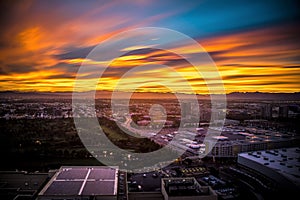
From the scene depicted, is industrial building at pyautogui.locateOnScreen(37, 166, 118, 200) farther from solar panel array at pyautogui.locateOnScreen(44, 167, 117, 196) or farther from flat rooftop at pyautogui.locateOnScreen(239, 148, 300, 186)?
flat rooftop at pyautogui.locateOnScreen(239, 148, 300, 186)

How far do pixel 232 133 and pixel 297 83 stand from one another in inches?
100

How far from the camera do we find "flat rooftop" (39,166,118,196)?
3.06 m

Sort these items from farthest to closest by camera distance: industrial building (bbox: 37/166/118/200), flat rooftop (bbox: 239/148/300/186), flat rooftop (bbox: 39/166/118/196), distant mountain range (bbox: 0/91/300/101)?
distant mountain range (bbox: 0/91/300/101) → flat rooftop (bbox: 239/148/300/186) → flat rooftop (bbox: 39/166/118/196) → industrial building (bbox: 37/166/118/200)

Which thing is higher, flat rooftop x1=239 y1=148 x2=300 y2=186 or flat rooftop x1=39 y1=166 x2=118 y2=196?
flat rooftop x1=239 y1=148 x2=300 y2=186

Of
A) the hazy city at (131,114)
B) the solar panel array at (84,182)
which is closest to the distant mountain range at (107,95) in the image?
the hazy city at (131,114)

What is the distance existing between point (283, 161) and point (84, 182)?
10.6 ft

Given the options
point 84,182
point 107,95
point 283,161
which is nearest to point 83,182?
point 84,182

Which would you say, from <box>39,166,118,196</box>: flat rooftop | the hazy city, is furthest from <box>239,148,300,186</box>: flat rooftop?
<box>39,166,118,196</box>: flat rooftop

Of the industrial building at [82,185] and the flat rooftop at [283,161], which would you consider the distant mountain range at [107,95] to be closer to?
the flat rooftop at [283,161]

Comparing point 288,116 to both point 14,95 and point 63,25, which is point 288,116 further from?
point 14,95

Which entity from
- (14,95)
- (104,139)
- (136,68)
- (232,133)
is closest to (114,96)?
(104,139)

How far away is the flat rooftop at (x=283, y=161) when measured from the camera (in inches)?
162

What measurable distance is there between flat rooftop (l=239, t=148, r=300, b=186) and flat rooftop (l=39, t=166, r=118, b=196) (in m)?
2.40

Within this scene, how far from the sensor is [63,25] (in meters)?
3.89
